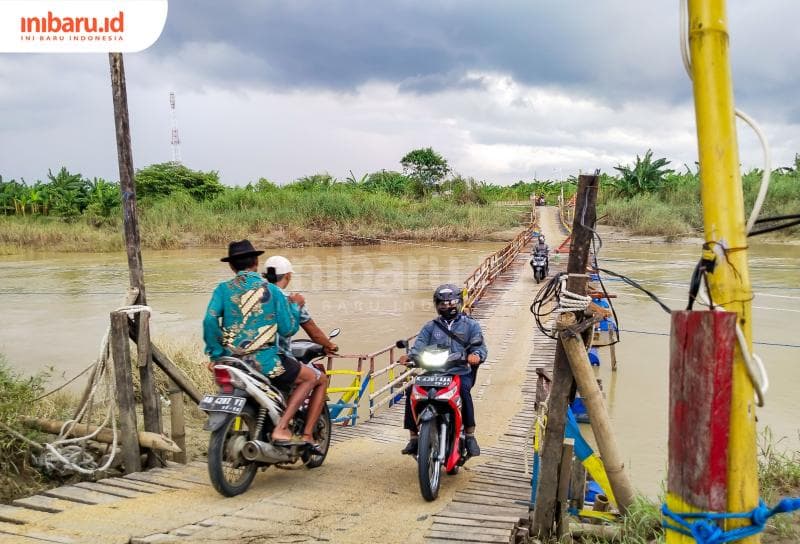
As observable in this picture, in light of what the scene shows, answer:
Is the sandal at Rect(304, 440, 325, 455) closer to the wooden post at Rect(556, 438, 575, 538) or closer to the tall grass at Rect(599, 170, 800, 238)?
the wooden post at Rect(556, 438, 575, 538)

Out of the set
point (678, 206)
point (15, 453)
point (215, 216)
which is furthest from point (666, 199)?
point (15, 453)

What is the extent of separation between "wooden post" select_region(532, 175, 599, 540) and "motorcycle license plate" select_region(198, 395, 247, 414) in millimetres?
1719

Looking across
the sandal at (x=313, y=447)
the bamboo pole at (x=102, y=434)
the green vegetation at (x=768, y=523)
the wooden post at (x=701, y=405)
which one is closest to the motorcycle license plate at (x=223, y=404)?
the sandal at (x=313, y=447)

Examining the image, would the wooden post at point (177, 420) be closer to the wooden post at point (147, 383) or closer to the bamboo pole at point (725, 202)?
the wooden post at point (147, 383)

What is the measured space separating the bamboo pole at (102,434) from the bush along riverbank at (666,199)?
29276mm

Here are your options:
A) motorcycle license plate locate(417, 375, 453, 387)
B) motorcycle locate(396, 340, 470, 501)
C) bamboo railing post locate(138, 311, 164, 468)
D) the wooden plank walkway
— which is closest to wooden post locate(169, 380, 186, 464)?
bamboo railing post locate(138, 311, 164, 468)

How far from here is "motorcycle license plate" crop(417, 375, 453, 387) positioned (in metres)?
4.02

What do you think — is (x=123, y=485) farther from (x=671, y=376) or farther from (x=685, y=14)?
(x=685, y=14)

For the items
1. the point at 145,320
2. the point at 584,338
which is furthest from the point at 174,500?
the point at 584,338

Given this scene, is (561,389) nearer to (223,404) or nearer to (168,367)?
(223,404)

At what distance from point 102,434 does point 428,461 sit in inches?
A: 91.6

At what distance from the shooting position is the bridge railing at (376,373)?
22.4 ft

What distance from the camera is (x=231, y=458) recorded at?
12.1 feet

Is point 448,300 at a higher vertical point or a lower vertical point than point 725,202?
lower
